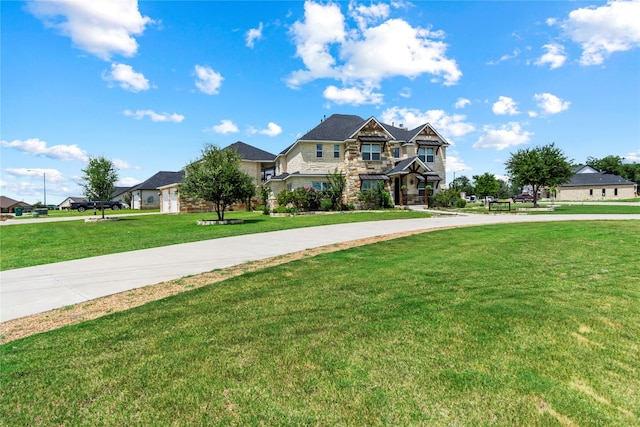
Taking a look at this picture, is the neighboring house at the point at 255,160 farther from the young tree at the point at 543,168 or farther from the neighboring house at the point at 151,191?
the young tree at the point at 543,168

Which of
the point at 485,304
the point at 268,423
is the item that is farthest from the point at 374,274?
the point at 268,423

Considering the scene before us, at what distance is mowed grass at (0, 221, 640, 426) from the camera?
2.58m

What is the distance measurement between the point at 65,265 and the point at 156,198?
47921 mm

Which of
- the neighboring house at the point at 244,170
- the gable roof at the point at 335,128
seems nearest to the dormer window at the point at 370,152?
the gable roof at the point at 335,128

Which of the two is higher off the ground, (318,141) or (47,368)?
(318,141)

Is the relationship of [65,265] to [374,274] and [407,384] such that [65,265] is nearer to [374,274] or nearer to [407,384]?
[374,274]

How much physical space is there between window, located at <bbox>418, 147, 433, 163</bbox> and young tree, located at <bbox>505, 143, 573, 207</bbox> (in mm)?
8037

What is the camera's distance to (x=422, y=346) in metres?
3.51

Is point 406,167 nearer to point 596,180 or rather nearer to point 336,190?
point 336,190

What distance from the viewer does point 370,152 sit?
32281 mm

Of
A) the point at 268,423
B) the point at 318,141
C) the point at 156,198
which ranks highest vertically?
the point at 318,141

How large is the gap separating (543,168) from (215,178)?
92.3ft

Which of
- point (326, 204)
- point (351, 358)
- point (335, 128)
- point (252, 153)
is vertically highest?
point (335, 128)

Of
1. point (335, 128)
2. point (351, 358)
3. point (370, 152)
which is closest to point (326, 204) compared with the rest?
point (370, 152)
